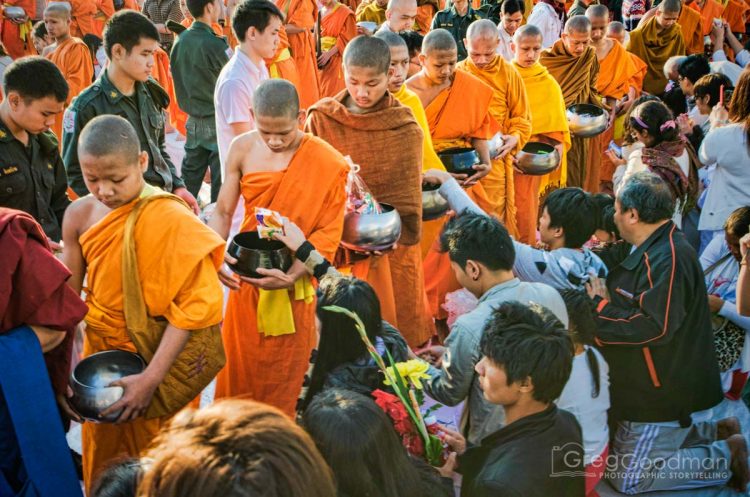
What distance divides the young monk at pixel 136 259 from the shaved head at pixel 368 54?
1497 millimetres

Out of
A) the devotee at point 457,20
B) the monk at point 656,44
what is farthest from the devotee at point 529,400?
the monk at point 656,44

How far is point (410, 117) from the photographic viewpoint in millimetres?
4387

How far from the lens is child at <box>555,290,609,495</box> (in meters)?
3.20

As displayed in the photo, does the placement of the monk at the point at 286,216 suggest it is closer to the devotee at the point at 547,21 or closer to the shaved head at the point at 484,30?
the shaved head at the point at 484,30

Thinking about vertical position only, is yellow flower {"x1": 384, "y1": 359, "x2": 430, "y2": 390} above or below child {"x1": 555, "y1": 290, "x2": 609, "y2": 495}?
above

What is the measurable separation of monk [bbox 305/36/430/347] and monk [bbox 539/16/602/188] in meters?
3.41

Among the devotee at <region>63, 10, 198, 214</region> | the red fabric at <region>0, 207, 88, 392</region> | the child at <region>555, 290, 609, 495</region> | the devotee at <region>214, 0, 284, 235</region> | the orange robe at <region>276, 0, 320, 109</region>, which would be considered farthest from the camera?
the orange robe at <region>276, 0, 320, 109</region>

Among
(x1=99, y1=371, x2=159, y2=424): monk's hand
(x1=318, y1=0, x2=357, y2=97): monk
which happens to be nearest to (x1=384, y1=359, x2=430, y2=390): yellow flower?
(x1=99, y1=371, x2=159, y2=424): monk's hand

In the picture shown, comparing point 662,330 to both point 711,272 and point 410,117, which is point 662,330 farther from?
point 410,117

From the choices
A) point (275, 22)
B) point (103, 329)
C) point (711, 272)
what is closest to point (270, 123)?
point (103, 329)

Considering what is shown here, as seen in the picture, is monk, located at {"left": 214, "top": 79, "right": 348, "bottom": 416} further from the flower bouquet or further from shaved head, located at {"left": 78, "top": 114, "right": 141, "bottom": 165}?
the flower bouquet

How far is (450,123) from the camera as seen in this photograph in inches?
214

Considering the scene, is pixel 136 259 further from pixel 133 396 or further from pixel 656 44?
pixel 656 44

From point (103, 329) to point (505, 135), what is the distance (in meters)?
3.81
